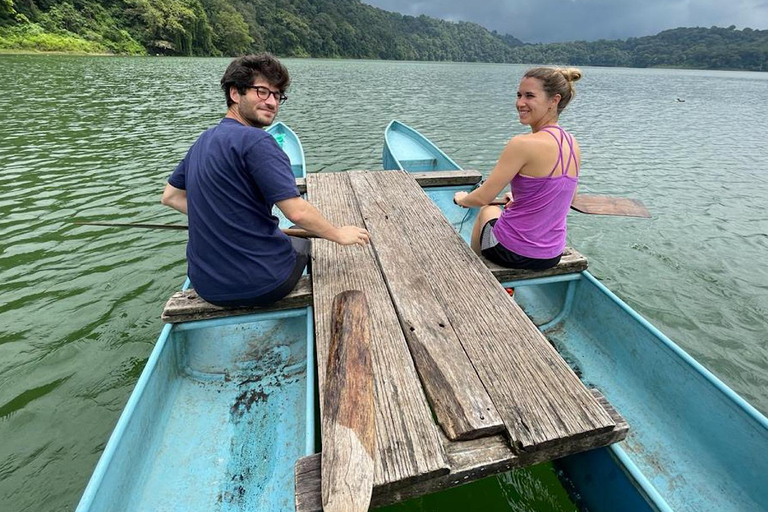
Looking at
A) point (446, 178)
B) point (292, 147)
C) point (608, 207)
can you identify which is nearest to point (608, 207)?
point (608, 207)

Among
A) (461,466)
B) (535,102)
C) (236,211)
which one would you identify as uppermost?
(535,102)

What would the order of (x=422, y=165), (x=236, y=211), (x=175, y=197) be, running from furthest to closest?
(x=422, y=165)
(x=175, y=197)
(x=236, y=211)

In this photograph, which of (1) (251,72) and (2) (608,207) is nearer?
(1) (251,72)

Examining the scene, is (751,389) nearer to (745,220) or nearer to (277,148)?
(277,148)

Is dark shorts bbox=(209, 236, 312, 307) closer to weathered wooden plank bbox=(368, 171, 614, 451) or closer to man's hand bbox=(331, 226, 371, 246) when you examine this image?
man's hand bbox=(331, 226, 371, 246)

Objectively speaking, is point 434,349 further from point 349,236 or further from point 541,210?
point 541,210

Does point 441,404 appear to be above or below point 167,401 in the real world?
above

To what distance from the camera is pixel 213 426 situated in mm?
2957

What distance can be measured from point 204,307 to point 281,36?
121 metres

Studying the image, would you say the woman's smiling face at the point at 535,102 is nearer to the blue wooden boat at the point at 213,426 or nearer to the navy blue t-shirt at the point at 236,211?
the navy blue t-shirt at the point at 236,211

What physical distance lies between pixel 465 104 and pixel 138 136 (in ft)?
65.3

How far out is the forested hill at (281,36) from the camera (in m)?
48.4

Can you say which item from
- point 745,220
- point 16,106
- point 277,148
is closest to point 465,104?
point 745,220

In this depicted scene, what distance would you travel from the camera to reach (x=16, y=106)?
607 inches
